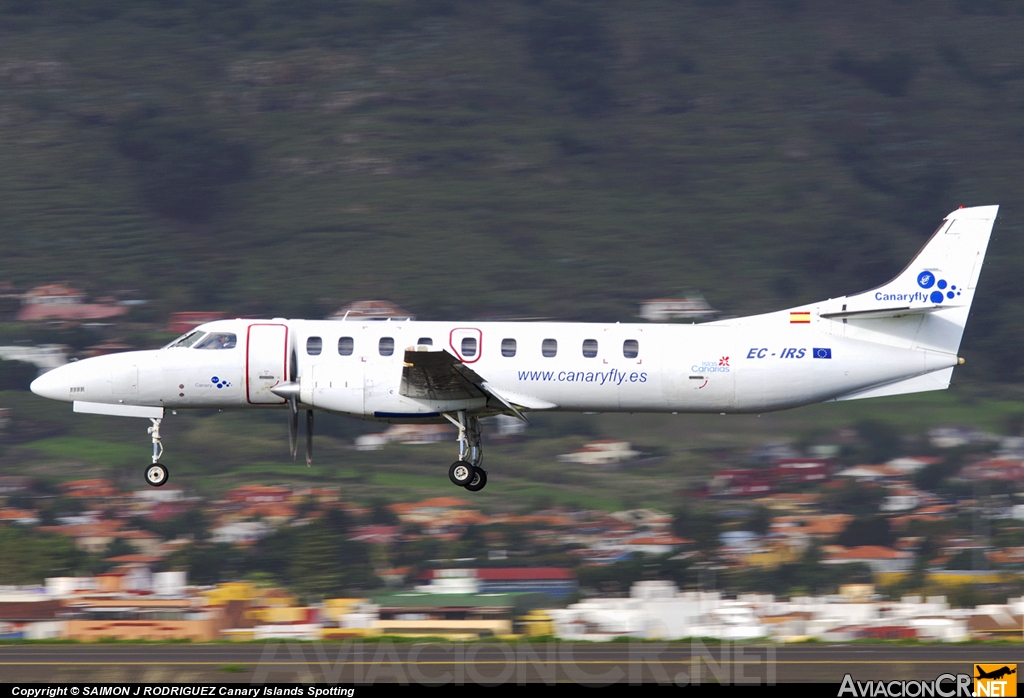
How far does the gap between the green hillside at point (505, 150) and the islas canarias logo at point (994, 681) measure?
8250 cm

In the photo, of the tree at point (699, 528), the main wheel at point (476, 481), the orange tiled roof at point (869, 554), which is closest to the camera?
the main wheel at point (476, 481)

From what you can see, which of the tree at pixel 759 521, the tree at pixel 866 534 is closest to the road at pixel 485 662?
the tree at pixel 866 534

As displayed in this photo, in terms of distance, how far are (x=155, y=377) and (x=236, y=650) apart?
19.1 ft

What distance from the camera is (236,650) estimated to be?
79.3ft

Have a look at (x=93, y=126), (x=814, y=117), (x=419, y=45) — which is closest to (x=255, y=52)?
(x=419, y=45)

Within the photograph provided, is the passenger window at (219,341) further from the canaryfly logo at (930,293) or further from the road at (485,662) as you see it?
the canaryfly logo at (930,293)

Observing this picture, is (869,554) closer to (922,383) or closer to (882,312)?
(922,383)

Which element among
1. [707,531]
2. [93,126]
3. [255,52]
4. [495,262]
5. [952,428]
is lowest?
[707,531]

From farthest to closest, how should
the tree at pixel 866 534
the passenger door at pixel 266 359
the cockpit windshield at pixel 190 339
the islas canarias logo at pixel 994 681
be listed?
the tree at pixel 866 534
the cockpit windshield at pixel 190 339
the passenger door at pixel 266 359
the islas canarias logo at pixel 994 681

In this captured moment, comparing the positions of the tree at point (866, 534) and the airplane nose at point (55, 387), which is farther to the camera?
the tree at point (866, 534)

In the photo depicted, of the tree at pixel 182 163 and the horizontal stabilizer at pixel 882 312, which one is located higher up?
the tree at pixel 182 163

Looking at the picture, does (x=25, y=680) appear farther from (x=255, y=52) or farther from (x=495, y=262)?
(x=255, y=52)

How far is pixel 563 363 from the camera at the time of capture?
25062 mm

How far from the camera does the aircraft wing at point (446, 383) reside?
23578 millimetres
